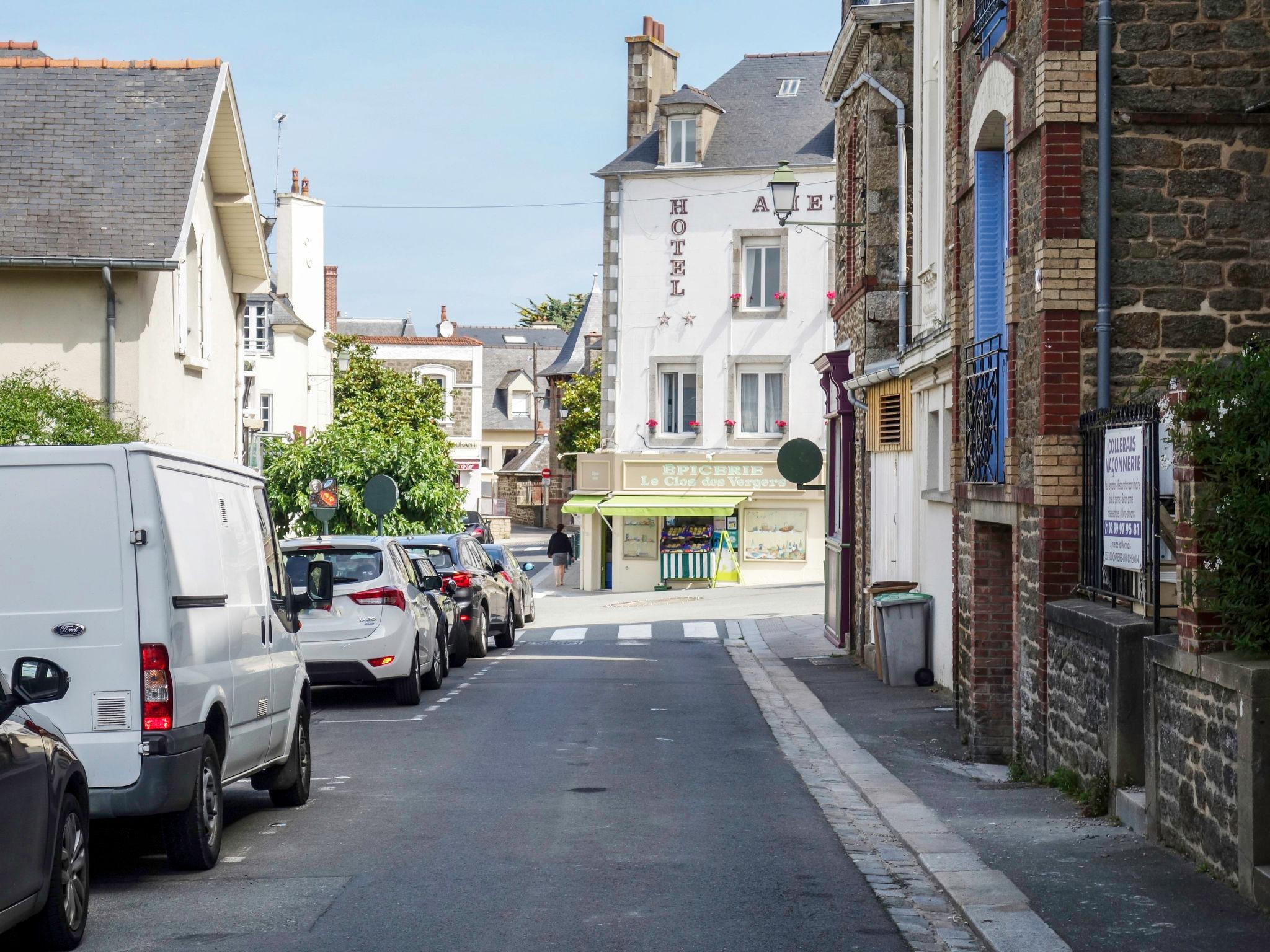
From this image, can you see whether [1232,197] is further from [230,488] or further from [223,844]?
[223,844]

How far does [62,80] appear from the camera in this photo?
2412 cm

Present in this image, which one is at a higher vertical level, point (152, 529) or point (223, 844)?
point (152, 529)

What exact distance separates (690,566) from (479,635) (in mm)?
20544

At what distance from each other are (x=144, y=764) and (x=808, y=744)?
23.0 feet

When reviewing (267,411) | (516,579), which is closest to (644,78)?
(267,411)

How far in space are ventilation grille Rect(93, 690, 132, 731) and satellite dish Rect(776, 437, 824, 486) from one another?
1701 cm

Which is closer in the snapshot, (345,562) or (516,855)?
(516,855)

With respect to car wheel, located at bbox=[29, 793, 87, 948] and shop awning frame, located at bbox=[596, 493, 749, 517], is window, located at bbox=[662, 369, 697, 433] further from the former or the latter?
car wheel, located at bbox=[29, 793, 87, 948]

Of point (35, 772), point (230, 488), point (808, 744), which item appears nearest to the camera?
point (35, 772)

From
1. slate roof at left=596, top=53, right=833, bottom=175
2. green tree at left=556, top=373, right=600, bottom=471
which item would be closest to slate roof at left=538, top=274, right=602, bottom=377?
green tree at left=556, top=373, right=600, bottom=471

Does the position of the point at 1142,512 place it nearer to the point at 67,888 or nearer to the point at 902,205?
the point at 67,888

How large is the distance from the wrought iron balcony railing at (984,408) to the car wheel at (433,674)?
651 centimetres

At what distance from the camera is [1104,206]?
10688mm

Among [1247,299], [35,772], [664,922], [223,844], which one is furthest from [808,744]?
[35,772]
